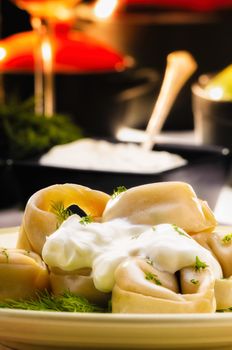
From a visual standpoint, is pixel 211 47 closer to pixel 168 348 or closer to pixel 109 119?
pixel 109 119

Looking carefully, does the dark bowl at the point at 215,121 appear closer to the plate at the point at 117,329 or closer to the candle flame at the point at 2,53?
the candle flame at the point at 2,53

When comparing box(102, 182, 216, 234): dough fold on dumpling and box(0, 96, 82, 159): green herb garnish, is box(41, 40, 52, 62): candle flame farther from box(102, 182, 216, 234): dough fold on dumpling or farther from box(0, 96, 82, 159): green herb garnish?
box(102, 182, 216, 234): dough fold on dumpling

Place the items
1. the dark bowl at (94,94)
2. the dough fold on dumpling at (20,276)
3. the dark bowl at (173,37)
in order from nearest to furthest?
the dough fold on dumpling at (20,276) < the dark bowl at (94,94) < the dark bowl at (173,37)

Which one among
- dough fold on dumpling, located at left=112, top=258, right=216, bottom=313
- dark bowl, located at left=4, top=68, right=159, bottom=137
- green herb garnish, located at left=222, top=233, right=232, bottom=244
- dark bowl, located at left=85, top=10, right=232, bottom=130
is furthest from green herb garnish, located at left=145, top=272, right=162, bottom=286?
dark bowl, located at left=85, top=10, right=232, bottom=130

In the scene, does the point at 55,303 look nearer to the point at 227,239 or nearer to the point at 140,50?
the point at 227,239

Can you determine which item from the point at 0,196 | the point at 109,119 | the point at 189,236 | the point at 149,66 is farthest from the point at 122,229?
the point at 149,66

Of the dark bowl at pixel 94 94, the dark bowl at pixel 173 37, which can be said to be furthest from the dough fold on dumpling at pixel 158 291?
the dark bowl at pixel 173 37
